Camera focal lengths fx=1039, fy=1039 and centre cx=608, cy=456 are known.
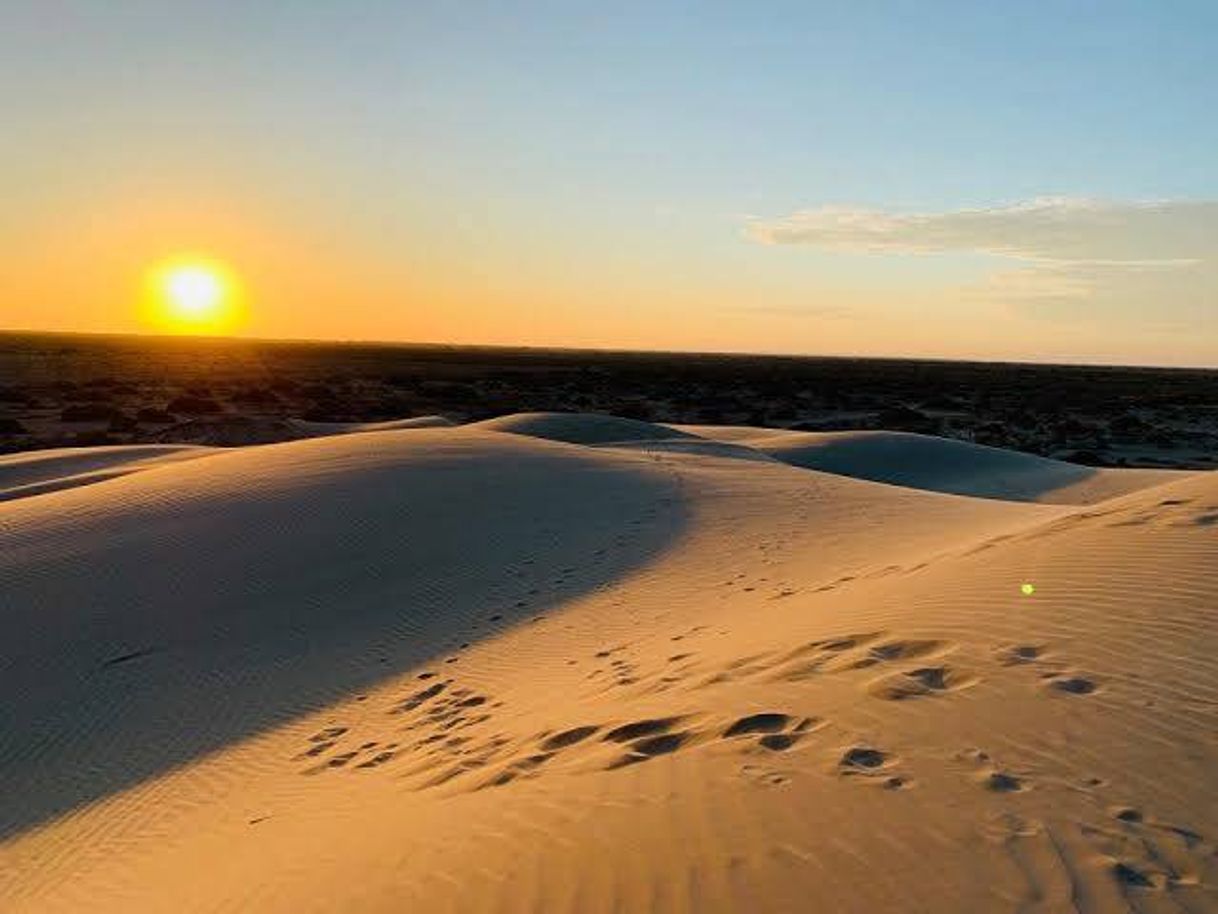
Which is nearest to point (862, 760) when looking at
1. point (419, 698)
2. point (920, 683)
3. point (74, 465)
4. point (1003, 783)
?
point (1003, 783)

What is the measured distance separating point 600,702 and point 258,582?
602 centimetres

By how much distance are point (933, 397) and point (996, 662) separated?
2298 inches

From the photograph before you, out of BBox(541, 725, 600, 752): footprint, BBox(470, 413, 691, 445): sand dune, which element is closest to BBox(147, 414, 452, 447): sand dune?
BBox(470, 413, 691, 445): sand dune

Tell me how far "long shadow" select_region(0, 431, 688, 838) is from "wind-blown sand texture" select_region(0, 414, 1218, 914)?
0.17ft

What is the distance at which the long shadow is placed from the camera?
7.84m

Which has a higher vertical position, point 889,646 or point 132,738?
point 889,646

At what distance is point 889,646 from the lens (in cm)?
600

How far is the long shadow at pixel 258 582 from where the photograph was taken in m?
7.84

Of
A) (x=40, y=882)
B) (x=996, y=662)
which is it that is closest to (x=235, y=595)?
(x=40, y=882)

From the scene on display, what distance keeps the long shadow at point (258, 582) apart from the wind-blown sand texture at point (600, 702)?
0.17 feet

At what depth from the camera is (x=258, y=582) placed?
36.4 ft

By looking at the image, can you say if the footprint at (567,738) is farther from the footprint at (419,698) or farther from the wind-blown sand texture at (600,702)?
the footprint at (419,698)

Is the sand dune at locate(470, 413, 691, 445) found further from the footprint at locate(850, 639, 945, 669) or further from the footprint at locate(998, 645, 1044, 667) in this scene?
the footprint at locate(998, 645, 1044, 667)

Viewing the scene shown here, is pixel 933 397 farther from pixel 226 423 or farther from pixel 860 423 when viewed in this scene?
pixel 226 423
